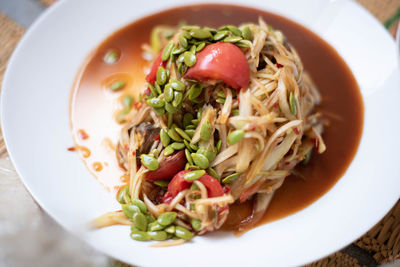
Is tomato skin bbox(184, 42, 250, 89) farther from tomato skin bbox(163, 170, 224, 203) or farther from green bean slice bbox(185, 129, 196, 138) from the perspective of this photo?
tomato skin bbox(163, 170, 224, 203)

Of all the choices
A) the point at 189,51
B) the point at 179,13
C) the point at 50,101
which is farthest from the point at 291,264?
the point at 179,13

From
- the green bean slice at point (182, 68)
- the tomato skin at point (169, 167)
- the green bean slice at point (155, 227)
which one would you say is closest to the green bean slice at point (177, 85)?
the green bean slice at point (182, 68)

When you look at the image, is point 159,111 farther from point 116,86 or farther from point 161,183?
point 116,86

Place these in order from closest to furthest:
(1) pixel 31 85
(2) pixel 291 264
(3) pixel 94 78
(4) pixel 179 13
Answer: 1. (2) pixel 291 264
2. (1) pixel 31 85
3. (3) pixel 94 78
4. (4) pixel 179 13

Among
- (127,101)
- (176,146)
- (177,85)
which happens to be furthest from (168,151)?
(127,101)

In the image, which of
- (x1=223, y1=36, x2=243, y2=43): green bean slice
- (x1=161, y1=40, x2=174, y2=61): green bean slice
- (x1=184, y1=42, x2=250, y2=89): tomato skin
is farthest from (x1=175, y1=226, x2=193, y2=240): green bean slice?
(x1=223, y1=36, x2=243, y2=43): green bean slice

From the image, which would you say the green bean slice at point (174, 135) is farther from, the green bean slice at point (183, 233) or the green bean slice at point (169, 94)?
the green bean slice at point (183, 233)

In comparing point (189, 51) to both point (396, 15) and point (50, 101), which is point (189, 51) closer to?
point (50, 101)
